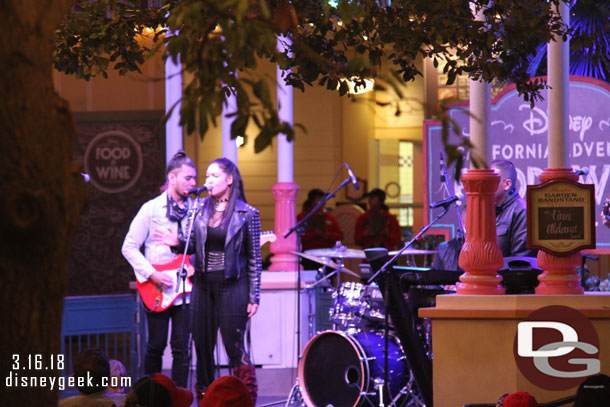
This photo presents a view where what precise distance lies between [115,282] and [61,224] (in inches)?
499

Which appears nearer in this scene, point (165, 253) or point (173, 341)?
point (173, 341)

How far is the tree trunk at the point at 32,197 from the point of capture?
2.41 metres

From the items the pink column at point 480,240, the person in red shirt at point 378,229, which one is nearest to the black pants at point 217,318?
the pink column at point 480,240

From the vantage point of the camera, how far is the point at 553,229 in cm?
588

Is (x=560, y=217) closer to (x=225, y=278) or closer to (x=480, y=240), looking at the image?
(x=480, y=240)

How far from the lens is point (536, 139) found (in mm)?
9078

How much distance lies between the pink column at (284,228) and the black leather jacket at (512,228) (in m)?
3.14

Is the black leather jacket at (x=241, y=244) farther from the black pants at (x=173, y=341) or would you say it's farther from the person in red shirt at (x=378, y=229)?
the person in red shirt at (x=378, y=229)

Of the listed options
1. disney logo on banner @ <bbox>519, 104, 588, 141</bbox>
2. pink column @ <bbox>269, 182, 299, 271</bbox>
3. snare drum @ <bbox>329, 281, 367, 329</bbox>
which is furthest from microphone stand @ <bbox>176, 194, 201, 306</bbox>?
disney logo on banner @ <bbox>519, 104, 588, 141</bbox>

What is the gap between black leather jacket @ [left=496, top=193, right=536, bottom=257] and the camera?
686 cm

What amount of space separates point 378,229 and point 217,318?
6.56 metres

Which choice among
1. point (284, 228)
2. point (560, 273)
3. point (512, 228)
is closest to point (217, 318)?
point (512, 228)

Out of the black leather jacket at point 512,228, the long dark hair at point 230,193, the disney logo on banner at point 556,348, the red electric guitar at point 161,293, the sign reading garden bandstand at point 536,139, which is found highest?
the sign reading garden bandstand at point 536,139

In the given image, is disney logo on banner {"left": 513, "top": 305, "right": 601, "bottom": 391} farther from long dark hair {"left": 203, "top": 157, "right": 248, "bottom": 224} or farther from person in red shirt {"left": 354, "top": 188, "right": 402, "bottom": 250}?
person in red shirt {"left": 354, "top": 188, "right": 402, "bottom": 250}
